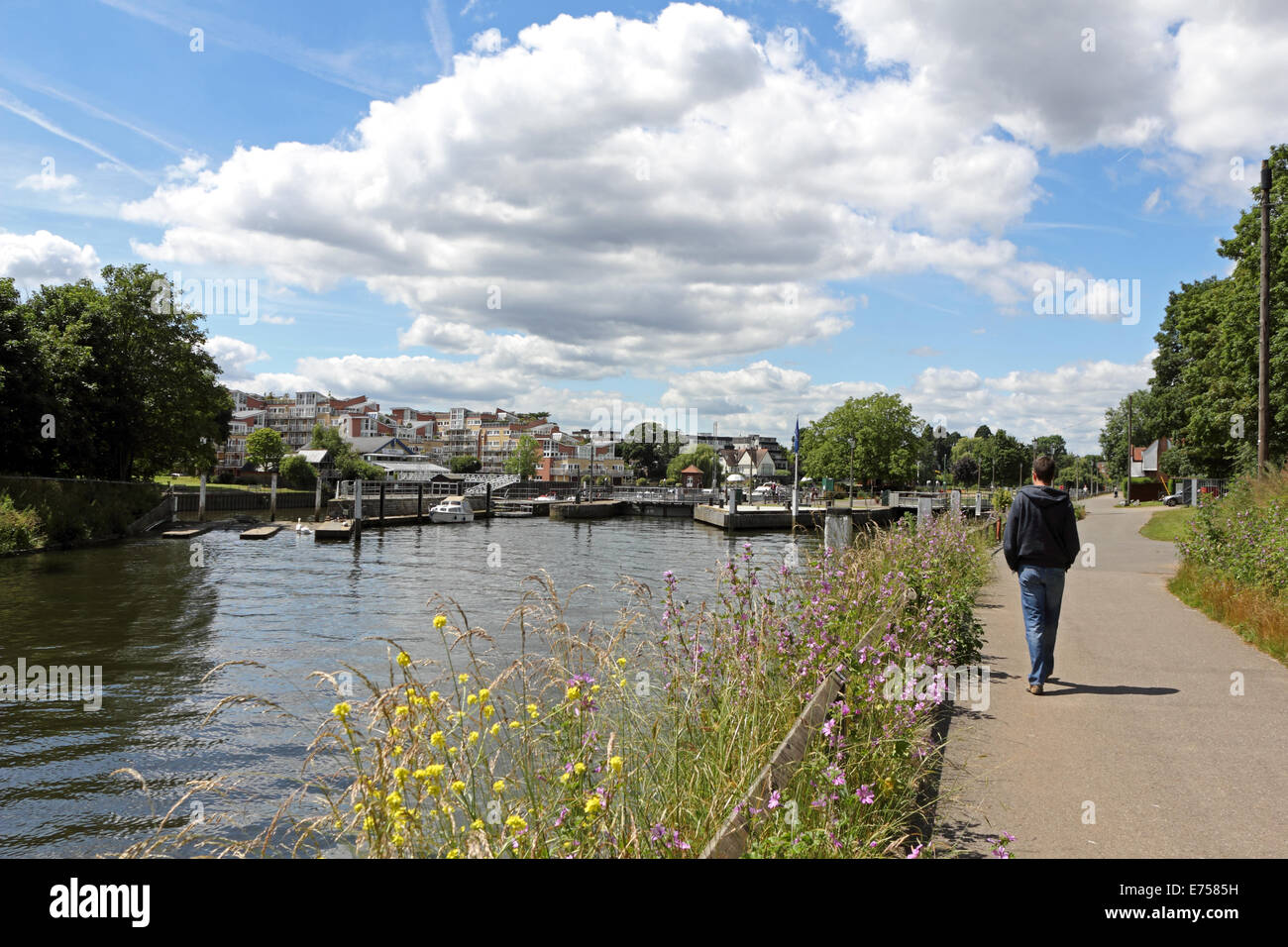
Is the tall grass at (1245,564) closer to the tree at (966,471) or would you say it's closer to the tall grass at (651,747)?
the tall grass at (651,747)

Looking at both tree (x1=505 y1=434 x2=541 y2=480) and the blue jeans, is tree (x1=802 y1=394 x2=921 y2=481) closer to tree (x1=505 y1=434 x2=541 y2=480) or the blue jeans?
tree (x1=505 y1=434 x2=541 y2=480)

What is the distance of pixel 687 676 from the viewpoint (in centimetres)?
638

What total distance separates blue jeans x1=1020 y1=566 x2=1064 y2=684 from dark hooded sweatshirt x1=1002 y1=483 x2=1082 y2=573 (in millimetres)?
108

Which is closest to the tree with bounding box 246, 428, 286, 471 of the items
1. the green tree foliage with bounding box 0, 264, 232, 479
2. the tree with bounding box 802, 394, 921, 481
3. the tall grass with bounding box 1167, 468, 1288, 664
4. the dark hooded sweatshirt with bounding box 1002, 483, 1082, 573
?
the green tree foliage with bounding box 0, 264, 232, 479

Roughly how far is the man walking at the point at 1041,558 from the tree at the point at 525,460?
15013 centimetres

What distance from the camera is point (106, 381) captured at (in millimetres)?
42812

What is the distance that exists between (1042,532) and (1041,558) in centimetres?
23

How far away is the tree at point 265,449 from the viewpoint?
362 feet

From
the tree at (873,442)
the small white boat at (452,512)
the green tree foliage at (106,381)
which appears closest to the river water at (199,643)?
the green tree foliage at (106,381)

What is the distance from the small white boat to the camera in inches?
2447

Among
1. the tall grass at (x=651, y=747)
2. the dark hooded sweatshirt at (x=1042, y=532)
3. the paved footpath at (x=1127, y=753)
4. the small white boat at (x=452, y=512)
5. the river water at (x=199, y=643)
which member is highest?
the dark hooded sweatshirt at (x=1042, y=532)

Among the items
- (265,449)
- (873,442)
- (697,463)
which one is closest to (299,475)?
(265,449)
